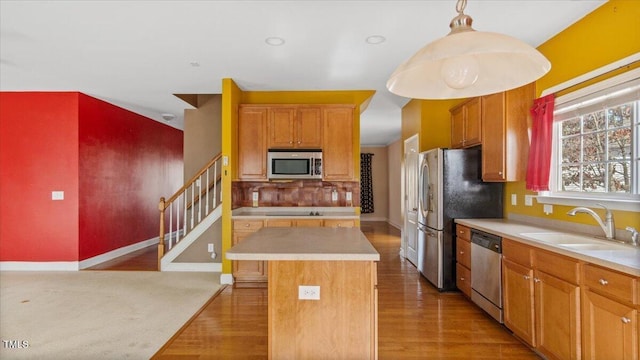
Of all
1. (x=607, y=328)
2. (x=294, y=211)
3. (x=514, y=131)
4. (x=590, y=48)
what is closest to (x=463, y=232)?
(x=514, y=131)

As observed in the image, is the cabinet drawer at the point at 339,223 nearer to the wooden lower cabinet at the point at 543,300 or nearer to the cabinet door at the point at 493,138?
the cabinet door at the point at 493,138

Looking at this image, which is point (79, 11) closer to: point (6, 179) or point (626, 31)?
point (6, 179)

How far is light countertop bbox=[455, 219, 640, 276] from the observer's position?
1.68 meters

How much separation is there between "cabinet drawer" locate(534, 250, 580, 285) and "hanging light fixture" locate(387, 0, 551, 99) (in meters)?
1.30

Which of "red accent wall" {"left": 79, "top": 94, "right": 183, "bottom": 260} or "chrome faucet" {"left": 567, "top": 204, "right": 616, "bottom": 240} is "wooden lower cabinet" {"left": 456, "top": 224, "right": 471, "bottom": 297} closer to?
"chrome faucet" {"left": 567, "top": 204, "right": 616, "bottom": 240}

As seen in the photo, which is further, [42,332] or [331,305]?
[42,332]

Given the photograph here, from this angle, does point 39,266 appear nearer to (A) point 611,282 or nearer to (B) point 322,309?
(B) point 322,309

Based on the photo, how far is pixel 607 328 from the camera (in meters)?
1.76

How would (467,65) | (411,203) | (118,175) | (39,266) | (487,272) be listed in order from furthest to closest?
1. (118,175)
2. (411,203)
3. (39,266)
4. (487,272)
5. (467,65)

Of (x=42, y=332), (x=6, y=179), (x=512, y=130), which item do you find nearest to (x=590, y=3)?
(x=512, y=130)

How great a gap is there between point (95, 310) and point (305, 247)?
106 inches

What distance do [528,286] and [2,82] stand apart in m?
6.38

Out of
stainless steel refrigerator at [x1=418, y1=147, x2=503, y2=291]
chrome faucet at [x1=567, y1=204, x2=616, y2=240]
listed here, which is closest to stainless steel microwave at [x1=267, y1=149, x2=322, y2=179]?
stainless steel refrigerator at [x1=418, y1=147, x2=503, y2=291]

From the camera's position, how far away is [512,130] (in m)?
3.13
